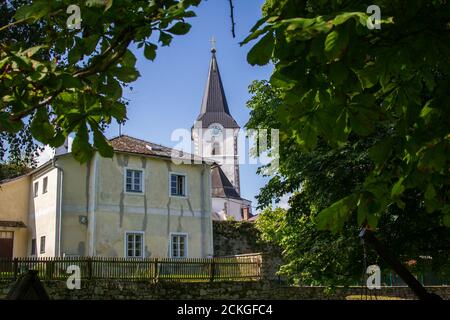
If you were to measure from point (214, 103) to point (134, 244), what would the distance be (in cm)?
6172

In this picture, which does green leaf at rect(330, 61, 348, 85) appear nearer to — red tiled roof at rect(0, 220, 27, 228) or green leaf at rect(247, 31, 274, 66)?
green leaf at rect(247, 31, 274, 66)

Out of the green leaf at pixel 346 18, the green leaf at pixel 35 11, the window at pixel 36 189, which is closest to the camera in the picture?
the green leaf at pixel 346 18

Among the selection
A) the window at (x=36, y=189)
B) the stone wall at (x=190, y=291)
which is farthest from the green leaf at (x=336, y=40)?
the window at (x=36, y=189)

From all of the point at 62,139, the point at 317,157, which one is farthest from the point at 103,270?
the point at 62,139

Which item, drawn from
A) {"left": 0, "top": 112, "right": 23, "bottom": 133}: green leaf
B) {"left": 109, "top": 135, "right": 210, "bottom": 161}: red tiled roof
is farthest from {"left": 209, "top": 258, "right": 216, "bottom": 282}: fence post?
{"left": 0, "top": 112, "right": 23, "bottom": 133}: green leaf

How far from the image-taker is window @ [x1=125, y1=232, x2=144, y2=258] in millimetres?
26109

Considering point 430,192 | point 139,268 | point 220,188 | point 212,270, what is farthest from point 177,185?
point 220,188

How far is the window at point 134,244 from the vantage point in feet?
85.7

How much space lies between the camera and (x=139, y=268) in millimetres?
19938

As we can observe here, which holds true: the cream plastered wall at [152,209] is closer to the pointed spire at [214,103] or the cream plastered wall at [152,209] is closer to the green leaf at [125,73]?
the green leaf at [125,73]

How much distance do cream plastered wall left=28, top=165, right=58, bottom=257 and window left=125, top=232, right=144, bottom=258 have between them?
340 centimetres

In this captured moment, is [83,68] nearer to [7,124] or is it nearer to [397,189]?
[7,124]

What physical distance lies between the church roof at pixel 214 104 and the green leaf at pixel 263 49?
83.4 m
